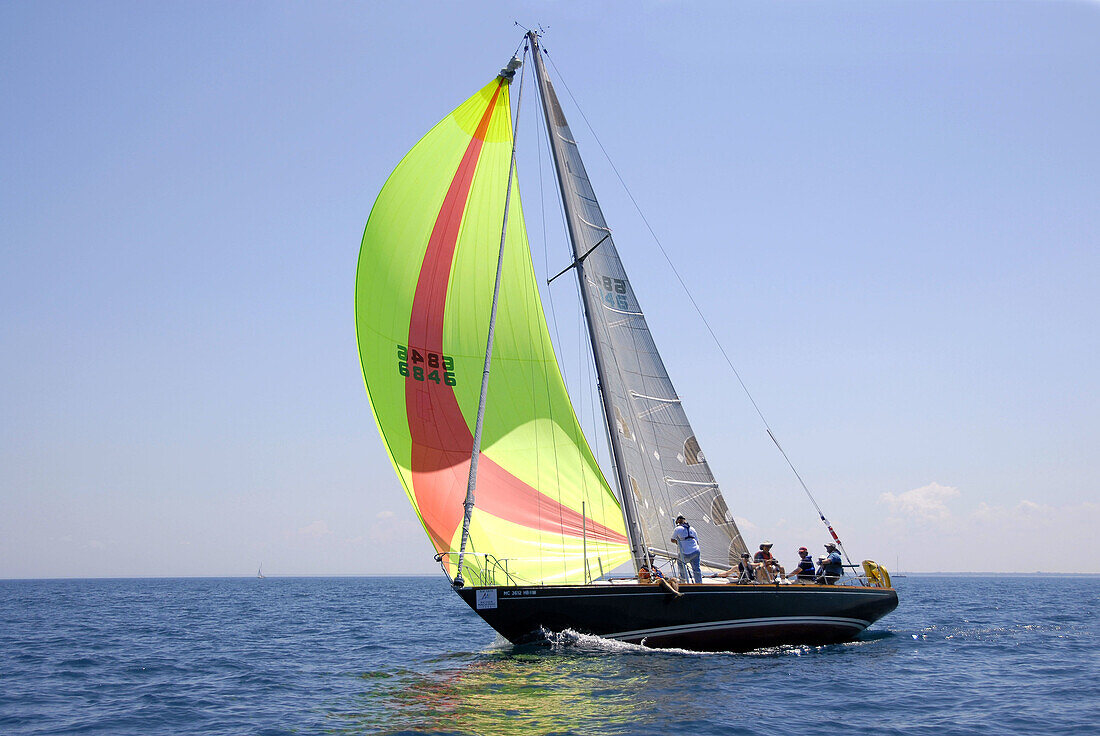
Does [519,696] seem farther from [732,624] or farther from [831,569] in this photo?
[831,569]

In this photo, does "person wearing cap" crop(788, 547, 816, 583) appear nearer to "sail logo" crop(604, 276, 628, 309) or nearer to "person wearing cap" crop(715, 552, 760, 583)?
"person wearing cap" crop(715, 552, 760, 583)

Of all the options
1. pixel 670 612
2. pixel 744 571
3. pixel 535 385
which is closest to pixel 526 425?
pixel 535 385

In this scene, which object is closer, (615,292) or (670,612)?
(670,612)

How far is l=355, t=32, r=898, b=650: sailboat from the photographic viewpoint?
14.6 metres

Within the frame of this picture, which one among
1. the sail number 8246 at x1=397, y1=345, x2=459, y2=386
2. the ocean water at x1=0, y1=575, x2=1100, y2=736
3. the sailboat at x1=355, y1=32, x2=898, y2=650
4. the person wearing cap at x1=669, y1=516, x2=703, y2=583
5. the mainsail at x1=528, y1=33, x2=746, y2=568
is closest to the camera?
the ocean water at x1=0, y1=575, x2=1100, y2=736

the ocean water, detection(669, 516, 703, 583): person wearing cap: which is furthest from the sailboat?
the ocean water

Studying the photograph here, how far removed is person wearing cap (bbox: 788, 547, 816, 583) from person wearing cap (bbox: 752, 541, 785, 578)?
0.30 meters

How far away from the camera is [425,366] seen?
15484 millimetres

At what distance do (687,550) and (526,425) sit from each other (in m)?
3.77

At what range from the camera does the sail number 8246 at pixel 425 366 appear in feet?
49.9

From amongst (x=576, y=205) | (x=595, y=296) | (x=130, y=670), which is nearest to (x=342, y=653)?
(x=130, y=670)

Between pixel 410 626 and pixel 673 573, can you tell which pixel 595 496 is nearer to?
pixel 673 573

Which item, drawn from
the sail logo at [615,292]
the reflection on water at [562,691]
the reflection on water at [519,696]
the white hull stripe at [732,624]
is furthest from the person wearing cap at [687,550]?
the sail logo at [615,292]

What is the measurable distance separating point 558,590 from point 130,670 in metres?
8.29
